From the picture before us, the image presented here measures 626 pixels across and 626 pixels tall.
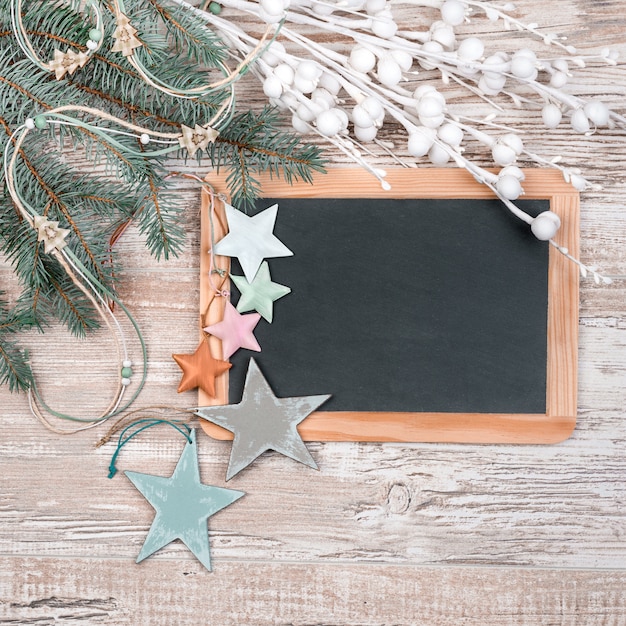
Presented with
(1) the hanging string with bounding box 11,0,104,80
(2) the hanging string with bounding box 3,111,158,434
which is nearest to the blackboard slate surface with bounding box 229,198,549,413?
→ (2) the hanging string with bounding box 3,111,158,434

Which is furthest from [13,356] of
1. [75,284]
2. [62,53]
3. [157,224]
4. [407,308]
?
[407,308]

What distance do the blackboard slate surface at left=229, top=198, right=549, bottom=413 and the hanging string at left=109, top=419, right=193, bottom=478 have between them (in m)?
0.08

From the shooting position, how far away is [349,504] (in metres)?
0.74

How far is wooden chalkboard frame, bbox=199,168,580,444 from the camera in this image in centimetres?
71

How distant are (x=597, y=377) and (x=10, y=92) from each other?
0.72 m

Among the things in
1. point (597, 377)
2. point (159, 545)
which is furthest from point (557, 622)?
point (159, 545)

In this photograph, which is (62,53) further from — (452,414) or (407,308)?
(452,414)

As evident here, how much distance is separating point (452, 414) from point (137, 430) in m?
0.38

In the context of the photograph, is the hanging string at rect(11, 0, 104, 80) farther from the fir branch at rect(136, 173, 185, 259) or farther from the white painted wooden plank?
the white painted wooden plank

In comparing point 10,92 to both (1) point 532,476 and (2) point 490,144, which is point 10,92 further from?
(1) point 532,476

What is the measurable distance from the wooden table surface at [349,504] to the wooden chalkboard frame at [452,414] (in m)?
0.02

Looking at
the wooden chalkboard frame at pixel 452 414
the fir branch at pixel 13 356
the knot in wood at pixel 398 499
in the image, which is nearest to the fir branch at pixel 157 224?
the wooden chalkboard frame at pixel 452 414

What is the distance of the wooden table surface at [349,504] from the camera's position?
729mm

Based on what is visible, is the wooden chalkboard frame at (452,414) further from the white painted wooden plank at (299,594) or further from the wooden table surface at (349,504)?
the white painted wooden plank at (299,594)
